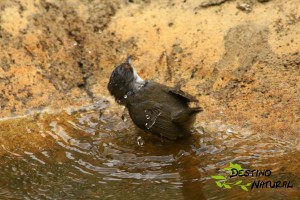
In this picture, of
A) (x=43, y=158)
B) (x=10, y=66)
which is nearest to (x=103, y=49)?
(x=10, y=66)

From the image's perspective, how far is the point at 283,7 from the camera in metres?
7.18

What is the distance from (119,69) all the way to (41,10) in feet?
5.12

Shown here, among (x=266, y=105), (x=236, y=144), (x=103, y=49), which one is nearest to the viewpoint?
(x=236, y=144)

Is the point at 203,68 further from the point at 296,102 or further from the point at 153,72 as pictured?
the point at 296,102

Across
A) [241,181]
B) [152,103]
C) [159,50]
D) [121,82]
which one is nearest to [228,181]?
[241,181]

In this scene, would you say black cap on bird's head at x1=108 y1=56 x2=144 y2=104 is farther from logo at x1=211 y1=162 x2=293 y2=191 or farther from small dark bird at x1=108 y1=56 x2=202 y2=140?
logo at x1=211 y1=162 x2=293 y2=191

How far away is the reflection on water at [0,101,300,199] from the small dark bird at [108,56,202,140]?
179 mm

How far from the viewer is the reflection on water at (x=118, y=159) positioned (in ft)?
17.7

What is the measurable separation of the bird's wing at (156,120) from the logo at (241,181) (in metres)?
0.84

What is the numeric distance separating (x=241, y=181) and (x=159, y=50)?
2.48 m

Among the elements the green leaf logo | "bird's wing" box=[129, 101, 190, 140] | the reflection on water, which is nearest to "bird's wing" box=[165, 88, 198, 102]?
"bird's wing" box=[129, 101, 190, 140]

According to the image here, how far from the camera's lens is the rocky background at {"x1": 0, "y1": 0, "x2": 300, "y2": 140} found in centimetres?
670

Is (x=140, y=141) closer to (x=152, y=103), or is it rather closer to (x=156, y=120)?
(x=156, y=120)

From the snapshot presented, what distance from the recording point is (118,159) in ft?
20.0
